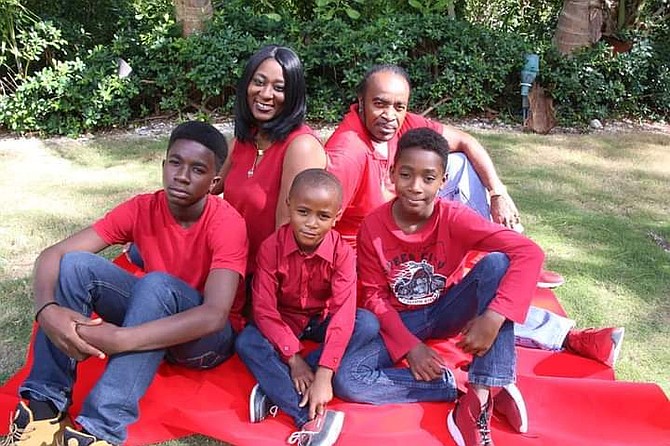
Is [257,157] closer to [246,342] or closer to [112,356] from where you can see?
[246,342]

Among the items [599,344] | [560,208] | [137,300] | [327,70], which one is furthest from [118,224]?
[327,70]

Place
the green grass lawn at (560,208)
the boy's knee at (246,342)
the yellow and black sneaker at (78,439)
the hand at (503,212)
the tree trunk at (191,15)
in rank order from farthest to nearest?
1. the tree trunk at (191,15)
2. the green grass lawn at (560,208)
3. the hand at (503,212)
4. the boy's knee at (246,342)
5. the yellow and black sneaker at (78,439)

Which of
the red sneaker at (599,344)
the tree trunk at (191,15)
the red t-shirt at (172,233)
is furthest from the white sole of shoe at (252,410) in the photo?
the tree trunk at (191,15)

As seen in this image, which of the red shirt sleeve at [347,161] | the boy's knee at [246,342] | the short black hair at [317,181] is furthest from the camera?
the red shirt sleeve at [347,161]

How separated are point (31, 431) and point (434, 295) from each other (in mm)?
1623

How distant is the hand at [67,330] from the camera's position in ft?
7.78

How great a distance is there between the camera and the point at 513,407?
2.57m

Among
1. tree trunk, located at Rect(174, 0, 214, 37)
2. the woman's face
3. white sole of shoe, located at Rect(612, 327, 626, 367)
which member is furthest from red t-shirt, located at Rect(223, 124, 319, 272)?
tree trunk, located at Rect(174, 0, 214, 37)

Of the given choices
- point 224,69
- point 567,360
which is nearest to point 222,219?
point 567,360

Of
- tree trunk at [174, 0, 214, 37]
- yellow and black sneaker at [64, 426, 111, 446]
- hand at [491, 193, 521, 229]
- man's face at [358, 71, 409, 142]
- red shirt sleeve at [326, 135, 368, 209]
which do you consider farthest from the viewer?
tree trunk at [174, 0, 214, 37]

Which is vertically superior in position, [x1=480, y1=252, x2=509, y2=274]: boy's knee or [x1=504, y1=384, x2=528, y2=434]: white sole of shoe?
[x1=480, y1=252, x2=509, y2=274]: boy's knee

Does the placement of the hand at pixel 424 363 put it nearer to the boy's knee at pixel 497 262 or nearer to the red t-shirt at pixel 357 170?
the boy's knee at pixel 497 262

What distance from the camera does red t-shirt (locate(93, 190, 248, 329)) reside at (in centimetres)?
270

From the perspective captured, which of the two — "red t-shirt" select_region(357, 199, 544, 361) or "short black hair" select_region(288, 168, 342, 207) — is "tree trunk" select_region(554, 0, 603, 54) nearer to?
"red t-shirt" select_region(357, 199, 544, 361)
